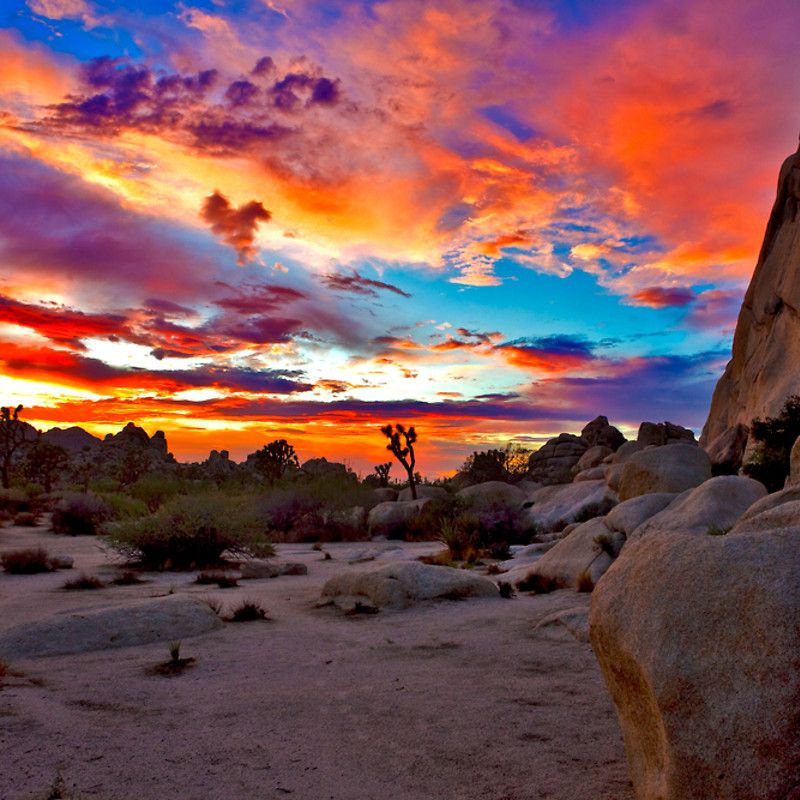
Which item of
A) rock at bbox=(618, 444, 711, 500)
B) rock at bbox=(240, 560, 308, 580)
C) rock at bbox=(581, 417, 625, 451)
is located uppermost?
rock at bbox=(581, 417, 625, 451)

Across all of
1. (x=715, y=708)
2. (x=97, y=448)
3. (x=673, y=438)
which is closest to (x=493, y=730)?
(x=715, y=708)

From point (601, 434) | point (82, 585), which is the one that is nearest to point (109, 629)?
point (82, 585)

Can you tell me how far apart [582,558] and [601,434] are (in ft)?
112

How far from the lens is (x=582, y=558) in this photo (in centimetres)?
1207

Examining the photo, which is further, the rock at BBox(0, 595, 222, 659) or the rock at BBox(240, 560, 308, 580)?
the rock at BBox(240, 560, 308, 580)

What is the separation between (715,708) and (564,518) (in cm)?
2237

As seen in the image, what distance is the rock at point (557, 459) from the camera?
1666 inches

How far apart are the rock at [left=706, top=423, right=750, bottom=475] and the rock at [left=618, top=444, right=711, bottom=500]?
5.77 metres

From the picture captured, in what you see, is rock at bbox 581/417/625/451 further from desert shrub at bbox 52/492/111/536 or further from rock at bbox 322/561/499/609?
rock at bbox 322/561/499/609

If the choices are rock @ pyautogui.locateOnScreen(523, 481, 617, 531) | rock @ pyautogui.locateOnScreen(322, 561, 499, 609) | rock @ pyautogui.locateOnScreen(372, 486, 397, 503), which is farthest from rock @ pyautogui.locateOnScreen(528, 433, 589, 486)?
rock @ pyautogui.locateOnScreen(322, 561, 499, 609)

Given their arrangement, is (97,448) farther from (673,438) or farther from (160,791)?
(160,791)

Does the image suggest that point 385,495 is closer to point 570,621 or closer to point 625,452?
point 625,452

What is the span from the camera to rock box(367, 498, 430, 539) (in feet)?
87.4

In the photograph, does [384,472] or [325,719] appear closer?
[325,719]
